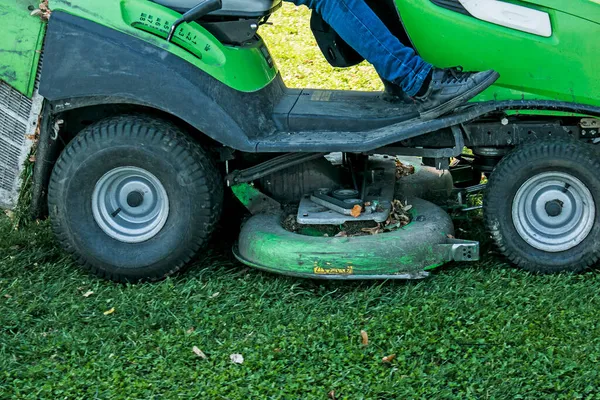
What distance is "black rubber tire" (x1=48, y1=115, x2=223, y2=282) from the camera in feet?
14.4

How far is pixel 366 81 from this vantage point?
23.9ft

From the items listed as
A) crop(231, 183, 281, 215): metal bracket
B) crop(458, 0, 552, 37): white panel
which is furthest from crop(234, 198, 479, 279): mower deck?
crop(458, 0, 552, 37): white panel

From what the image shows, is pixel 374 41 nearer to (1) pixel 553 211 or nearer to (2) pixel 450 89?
(2) pixel 450 89

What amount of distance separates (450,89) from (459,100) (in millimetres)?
69

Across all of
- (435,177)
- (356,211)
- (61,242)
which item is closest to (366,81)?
(435,177)

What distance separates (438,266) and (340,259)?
565 mm

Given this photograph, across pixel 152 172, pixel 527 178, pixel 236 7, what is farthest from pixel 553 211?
pixel 152 172

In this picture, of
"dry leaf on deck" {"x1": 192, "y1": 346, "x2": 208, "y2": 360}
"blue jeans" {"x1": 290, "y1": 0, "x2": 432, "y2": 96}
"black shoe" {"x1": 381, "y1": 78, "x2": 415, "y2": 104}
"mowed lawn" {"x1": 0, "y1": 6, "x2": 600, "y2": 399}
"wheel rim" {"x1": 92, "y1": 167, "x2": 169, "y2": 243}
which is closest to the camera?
"mowed lawn" {"x1": 0, "y1": 6, "x2": 600, "y2": 399}

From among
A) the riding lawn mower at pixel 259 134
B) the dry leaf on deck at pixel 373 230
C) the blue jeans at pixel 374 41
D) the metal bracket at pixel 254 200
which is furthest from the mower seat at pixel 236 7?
the dry leaf on deck at pixel 373 230

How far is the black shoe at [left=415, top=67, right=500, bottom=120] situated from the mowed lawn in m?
0.81

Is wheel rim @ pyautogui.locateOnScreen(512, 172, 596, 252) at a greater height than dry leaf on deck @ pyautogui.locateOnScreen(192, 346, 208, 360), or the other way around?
wheel rim @ pyautogui.locateOnScreen(512, 172, 596, 252)

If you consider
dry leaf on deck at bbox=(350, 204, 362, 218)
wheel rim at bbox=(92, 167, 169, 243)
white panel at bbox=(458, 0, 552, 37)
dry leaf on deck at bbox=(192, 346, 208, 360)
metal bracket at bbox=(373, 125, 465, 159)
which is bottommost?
dry leaf on deck at bbox=(192, 346, 208, 360)

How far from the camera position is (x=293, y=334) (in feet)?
13.1

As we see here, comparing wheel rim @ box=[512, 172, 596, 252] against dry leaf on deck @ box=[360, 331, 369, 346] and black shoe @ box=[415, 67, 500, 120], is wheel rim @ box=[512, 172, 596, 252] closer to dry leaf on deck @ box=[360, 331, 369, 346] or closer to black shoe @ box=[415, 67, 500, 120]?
black shoe @ box=[415, 67, 500, 120]
